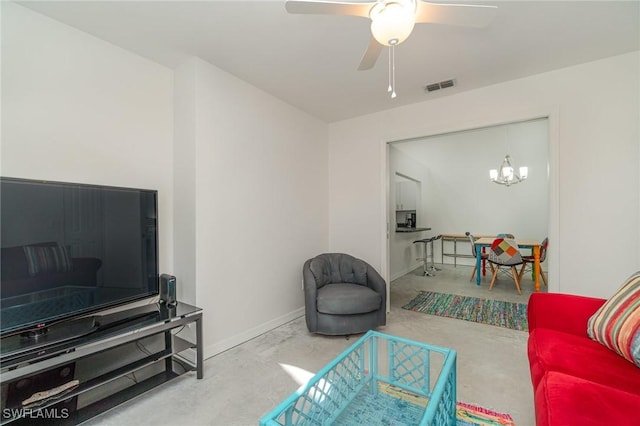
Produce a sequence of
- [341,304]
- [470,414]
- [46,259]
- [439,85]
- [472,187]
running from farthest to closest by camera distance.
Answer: [472,187] → [439,85] → [341,304] → [470,414] → [46,259]

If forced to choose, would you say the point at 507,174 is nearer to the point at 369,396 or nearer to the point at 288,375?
the point at 369,396

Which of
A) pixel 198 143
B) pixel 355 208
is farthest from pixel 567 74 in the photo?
pixel 198 143

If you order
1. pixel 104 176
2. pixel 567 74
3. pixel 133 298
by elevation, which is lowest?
pixel 133 298

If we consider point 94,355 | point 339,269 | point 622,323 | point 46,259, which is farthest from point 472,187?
point 46,259

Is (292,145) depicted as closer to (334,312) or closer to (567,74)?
(334,312)

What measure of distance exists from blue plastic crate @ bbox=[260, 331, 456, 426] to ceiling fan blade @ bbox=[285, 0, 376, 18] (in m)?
1.78

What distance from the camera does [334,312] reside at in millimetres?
2668

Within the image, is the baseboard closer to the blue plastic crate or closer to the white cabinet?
the blue plastic crate

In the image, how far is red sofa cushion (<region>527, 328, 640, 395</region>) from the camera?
124 centimetres

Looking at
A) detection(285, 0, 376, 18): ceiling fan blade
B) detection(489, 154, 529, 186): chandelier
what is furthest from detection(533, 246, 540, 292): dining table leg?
detection(285, 0, 376, 18): ceiling fan blade

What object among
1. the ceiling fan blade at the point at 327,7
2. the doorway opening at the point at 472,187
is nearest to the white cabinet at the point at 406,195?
the doorway opening at the point at 472,187

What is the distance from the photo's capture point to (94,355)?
1715 mm

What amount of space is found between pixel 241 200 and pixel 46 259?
1.45 meters

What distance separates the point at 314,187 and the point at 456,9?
2596mm
